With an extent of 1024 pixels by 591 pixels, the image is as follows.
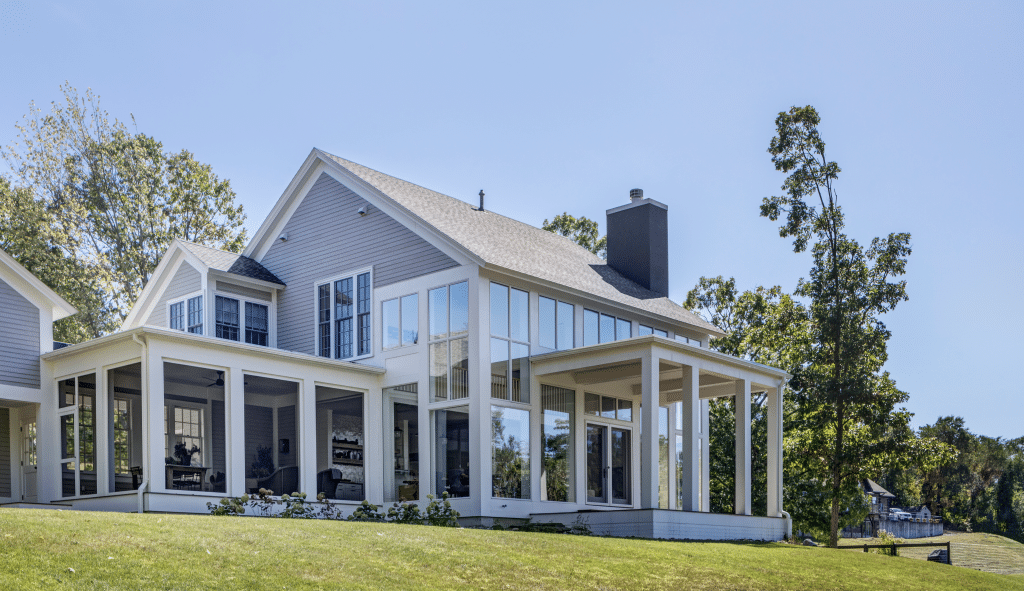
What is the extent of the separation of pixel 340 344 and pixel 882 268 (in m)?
14.0

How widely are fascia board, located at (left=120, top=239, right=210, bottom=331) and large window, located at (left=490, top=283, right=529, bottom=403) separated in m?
6.80

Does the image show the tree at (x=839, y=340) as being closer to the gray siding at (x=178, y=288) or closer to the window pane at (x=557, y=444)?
the window pane at (x=557, y=444)

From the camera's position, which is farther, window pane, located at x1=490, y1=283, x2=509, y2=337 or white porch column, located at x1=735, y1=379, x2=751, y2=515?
white porch column, located at x1=735, y1=379, x2=751, y2=515

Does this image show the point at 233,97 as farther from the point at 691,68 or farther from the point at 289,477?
the point at 691,68

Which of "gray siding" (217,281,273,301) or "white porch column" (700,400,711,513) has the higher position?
"gray siding" (217,281,273,301)

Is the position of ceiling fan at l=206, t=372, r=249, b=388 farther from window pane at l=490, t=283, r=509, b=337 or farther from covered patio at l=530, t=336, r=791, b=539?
covered patio at l=530, t=336, r=791, b=539

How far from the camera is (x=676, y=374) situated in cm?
2147

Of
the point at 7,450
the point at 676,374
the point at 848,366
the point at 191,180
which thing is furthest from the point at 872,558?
the point at 191,180

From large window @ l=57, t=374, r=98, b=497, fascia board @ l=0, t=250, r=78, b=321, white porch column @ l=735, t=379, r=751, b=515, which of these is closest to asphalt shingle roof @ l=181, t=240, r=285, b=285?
fascia board @ l=0, t=250, r=78, b=321

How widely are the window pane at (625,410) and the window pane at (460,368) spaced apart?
487cm

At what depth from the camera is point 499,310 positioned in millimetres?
19422

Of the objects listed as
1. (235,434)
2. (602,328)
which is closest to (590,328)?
(602,328)

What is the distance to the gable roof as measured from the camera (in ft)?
65.5

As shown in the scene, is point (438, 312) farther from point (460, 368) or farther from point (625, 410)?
point (625, 410)
